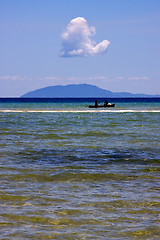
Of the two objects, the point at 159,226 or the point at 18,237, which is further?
the point at 159,226

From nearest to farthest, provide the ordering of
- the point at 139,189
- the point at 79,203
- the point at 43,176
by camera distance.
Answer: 1. the point at 79,203
2. the point at 139,189
3. the point at 43,176

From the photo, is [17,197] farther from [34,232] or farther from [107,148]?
[107,148]

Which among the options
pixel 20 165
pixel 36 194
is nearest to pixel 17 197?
pixel 36 194

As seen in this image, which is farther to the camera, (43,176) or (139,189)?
(43,176)

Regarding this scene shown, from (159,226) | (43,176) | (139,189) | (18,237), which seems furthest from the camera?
(43,176)

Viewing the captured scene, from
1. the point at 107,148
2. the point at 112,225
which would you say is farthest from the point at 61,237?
the point at 107,148

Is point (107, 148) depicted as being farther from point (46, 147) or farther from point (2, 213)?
point (2, 213)

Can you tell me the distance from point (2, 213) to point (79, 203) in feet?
5.71

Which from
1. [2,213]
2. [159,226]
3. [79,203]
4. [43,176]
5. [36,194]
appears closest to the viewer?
[159,226]

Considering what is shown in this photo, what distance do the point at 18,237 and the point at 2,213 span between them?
53.3 inches

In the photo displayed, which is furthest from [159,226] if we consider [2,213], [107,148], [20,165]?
[107,148]

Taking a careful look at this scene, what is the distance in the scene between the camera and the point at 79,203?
8.70 metres

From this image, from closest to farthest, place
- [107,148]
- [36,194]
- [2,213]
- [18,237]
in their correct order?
[18,237]
[2,213]
[36,194]
[107,148]

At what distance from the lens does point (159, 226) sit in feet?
23.9
